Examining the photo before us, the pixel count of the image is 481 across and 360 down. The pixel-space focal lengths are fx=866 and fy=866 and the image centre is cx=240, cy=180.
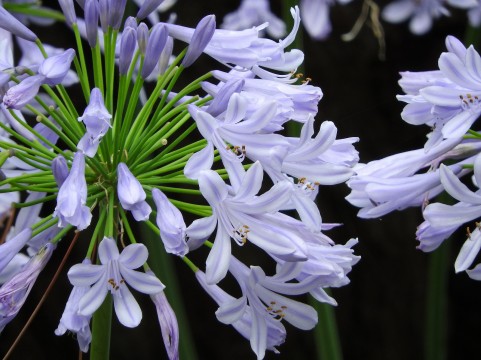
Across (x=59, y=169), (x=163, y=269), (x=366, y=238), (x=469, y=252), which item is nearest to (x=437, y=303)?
(x=366, y=238)

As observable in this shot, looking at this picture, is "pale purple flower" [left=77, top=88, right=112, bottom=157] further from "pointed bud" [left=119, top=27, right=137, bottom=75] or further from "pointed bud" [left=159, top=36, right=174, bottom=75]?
"pointed bud" [left=159, top=36, right=174, bottom=75]

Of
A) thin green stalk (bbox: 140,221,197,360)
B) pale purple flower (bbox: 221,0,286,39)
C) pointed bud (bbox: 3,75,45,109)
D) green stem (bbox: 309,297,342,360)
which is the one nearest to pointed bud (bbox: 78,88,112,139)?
pointed bud (bbox: 3,75,45,109)

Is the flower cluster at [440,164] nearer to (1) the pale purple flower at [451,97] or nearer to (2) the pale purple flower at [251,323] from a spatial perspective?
(1) the pale purple flower at [451,97]

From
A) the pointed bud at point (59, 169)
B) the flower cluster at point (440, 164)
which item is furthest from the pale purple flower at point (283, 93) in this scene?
the pointed bud at point (59, 169)

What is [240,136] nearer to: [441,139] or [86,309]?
[86,309]

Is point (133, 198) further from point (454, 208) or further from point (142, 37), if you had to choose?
point (454, 208)

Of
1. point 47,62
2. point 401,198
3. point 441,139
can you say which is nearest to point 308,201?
point 401,198

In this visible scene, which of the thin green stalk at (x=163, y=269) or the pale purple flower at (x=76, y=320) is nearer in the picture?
the pale purple flower at (x=76, y=320)
